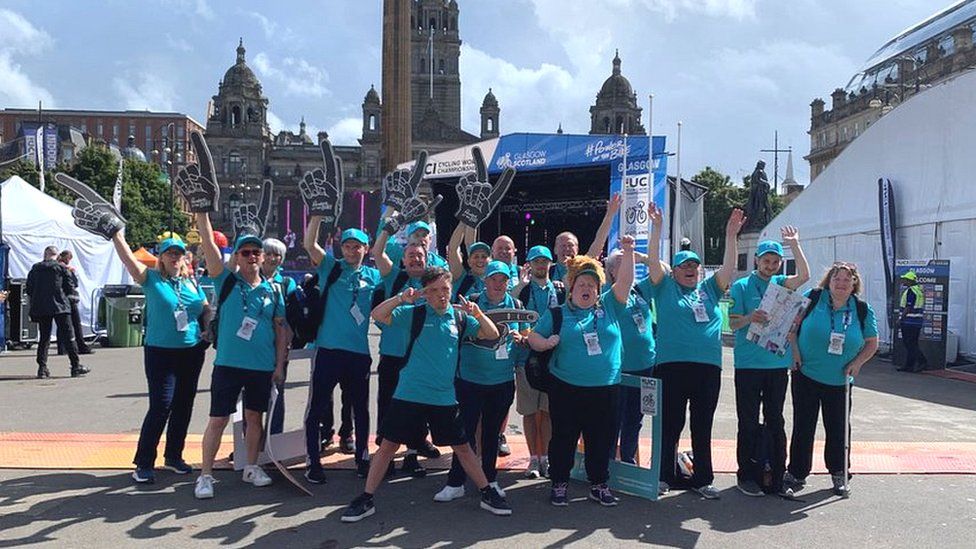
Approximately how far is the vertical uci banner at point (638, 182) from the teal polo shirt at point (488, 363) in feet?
34.0

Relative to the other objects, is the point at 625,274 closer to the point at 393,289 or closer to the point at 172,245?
the point at 393,289

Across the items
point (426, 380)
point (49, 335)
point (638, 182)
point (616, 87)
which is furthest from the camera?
point (616, 87)

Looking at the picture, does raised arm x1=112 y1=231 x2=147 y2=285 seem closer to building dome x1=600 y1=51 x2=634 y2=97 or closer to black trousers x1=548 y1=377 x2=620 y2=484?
black trousers x1=548 y1=377 x2=620 y2=484

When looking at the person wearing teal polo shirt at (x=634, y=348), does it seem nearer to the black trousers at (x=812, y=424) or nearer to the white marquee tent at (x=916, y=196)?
the black trousers at (x=812, y=424)

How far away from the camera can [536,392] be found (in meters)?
5.91

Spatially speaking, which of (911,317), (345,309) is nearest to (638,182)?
(911,317)

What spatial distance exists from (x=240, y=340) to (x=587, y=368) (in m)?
2.41

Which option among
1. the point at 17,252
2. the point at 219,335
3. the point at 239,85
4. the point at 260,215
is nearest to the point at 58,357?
the point at 17,252

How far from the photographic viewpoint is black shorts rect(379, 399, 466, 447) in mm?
4855

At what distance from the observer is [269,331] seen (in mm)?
5473

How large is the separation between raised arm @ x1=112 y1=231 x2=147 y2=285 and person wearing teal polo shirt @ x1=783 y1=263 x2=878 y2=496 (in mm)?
4819

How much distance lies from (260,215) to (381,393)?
2053 mm

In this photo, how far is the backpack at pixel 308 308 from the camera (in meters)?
5.64

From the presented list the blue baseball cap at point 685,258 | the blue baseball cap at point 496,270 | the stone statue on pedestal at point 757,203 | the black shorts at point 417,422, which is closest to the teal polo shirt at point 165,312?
the black shorts at point 417,422
